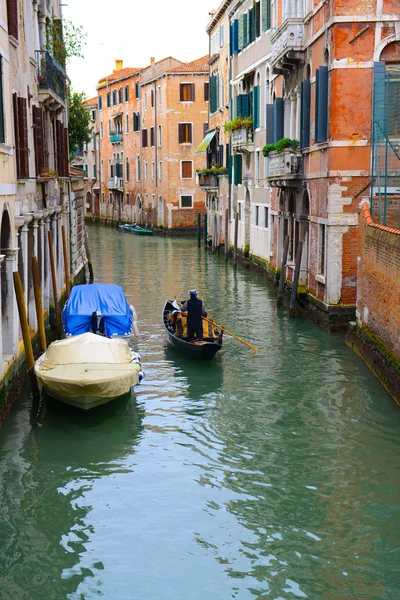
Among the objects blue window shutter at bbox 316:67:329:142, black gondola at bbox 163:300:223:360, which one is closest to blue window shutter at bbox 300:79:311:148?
blue window shutter at bbox 316:67:329:142

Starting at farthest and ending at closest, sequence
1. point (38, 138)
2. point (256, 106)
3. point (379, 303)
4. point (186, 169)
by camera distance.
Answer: point (186, 169) → point (256, 106) → point (38, 138) → point (379, 303)

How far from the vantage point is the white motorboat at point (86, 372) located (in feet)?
31.9

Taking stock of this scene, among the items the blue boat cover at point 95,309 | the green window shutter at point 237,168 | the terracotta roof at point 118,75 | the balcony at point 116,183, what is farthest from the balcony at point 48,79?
the balcony at point 116,183

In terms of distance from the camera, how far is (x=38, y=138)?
13.9 m

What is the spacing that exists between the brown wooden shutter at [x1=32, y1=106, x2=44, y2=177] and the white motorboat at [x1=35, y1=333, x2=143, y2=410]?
4.46 meters

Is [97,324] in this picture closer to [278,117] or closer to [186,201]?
[278,117]

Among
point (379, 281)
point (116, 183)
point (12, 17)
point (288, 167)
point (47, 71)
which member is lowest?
point (379, 281)

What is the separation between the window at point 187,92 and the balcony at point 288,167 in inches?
984

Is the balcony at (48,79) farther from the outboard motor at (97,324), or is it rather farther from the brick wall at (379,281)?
the brick wall at (379,281)

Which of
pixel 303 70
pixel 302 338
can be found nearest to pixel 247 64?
pixel 303 70

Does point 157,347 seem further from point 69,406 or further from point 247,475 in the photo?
point 247,475

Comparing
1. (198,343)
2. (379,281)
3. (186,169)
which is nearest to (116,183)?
(186,169)

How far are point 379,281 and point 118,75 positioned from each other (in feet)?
151

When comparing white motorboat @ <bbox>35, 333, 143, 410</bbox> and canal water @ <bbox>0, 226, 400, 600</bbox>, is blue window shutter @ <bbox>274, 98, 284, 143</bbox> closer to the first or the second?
canal water @ <bbox>0, 226, 400, 600</bbox>
